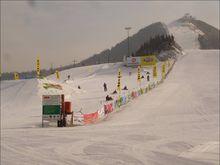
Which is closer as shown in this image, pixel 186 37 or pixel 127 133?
pixel 127 133

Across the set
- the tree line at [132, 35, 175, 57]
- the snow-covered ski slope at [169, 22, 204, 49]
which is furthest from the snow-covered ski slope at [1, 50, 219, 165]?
the snow-covered ski slope at [169, 22, 204, 49]

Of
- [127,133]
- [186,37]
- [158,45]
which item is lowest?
[127,133]

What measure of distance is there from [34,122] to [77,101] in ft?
48.2

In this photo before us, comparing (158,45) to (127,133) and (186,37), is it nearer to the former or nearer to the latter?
(186,37)

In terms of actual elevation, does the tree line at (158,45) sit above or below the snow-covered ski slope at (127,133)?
above

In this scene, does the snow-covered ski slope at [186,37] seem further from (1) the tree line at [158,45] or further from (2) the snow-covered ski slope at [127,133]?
(2) the snow-covered ski slope at [127,133]

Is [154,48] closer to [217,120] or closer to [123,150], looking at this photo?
[217,120]

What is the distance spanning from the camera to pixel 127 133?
21453 millimetres

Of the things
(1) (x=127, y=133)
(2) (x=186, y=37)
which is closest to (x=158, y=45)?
(2) (x=186, y=37)

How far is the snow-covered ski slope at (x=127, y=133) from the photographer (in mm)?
14391

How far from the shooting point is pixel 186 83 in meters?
55.2

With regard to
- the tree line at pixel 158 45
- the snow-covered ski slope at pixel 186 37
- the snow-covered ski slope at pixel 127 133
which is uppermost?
the snow-covered ski slope at pixel 186 37

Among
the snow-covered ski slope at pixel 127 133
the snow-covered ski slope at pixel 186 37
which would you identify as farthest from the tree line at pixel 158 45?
the snow-covered ski slope at pixel 127 133

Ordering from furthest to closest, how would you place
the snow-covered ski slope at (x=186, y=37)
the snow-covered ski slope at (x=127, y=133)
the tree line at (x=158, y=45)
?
1. the snow-covered ski slope at (x=186, y=37)
2. the tree line at (x=158, y=45)
3. the snow-covered ski slope at (x=127, y=133)
